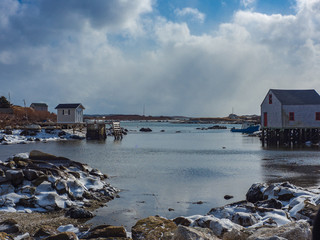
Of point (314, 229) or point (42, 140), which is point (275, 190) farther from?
point (42, 140)

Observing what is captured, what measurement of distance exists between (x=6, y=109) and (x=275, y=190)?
68.9 meters

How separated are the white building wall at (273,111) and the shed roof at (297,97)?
0.76 m

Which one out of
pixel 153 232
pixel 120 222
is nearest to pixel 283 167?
pixel 120 222

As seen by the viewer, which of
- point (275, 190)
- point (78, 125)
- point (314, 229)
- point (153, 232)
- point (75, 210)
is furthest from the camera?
point (78, 125)

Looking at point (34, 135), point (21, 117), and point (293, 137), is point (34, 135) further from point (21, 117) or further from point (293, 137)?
point (293, 137)

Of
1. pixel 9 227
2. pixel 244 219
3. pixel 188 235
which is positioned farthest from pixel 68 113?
pixel 188 235

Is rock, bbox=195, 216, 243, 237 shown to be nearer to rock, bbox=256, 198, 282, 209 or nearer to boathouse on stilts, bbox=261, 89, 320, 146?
rock, bbox=256, 198, 282, 209

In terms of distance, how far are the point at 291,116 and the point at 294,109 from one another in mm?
979

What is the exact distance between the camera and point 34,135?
169 feet

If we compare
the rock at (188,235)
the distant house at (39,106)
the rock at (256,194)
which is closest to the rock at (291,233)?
the rock at (188,235)

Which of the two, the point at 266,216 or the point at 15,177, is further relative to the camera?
the point at 15,177

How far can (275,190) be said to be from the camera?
1138cm

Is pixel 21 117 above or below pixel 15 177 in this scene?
above

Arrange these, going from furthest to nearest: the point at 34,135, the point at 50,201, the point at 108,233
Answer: the point at 34,135 → the point at 50,201 → the point at 108,233
